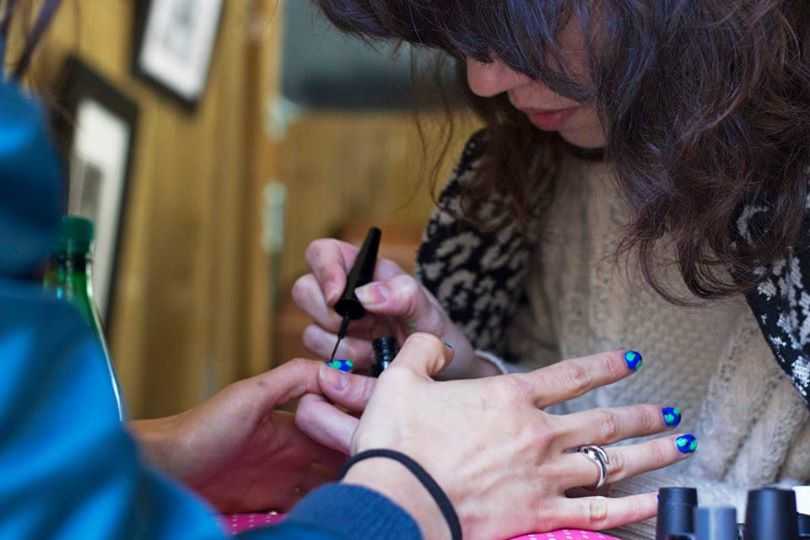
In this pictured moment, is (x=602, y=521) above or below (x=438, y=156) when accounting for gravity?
below

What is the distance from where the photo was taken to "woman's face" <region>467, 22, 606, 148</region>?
87 cm

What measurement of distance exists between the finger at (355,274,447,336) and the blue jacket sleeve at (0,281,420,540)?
517 millimetres

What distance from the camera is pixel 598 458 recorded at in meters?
0.83

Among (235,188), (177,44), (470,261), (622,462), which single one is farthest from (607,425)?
(235,188)

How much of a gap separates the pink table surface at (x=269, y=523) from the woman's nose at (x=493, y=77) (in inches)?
13.7

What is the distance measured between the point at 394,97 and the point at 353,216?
0.46 meters

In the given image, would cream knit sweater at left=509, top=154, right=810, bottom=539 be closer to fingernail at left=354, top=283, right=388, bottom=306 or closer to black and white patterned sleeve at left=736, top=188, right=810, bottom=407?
black and white patterned sleeve at left=736, top=188, right=810, bottom=407

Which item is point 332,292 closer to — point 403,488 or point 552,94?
point 552,94

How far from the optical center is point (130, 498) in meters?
0.50

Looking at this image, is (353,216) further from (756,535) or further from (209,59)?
(756,535)

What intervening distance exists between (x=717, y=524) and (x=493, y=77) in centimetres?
43

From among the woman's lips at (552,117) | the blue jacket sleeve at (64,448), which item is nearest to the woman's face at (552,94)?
the woman's lips at (552,117)

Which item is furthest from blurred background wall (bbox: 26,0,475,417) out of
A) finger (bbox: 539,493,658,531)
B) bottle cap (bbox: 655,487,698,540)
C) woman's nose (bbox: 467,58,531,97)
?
bottle cap (bbox: 655,487,698,540)

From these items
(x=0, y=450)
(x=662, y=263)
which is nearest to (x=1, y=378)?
(x=0, y=450)
